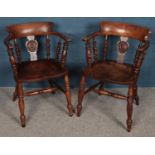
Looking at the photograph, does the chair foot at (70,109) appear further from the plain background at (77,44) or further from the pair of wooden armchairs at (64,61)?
the plain background at (77,44)

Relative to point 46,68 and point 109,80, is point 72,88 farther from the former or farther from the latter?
point 109,80

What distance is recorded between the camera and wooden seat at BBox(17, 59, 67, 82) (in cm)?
181

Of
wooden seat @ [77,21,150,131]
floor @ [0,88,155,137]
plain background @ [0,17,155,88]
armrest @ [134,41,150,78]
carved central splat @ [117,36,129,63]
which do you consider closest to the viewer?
armrest @ [134,41,150,78]

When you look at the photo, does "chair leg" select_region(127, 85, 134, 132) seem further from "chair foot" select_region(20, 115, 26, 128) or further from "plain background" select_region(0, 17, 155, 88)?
"chair foot" select_region(20, 115, 26, 128)

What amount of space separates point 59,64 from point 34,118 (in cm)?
49

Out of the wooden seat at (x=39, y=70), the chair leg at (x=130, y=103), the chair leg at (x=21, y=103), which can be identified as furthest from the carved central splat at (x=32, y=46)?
the chair leg at (x=130, y=103)

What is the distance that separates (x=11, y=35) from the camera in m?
1.90

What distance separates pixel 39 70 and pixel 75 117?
49 cm

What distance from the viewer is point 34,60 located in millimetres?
2109

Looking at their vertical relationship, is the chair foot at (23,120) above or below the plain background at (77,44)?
below

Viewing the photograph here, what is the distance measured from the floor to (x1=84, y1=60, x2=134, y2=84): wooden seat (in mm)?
390

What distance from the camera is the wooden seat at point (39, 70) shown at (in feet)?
5.95

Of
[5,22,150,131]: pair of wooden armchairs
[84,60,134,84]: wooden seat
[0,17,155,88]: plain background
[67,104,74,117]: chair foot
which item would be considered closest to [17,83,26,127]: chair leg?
[5,22,150,131]: pair of wooden armchairs
